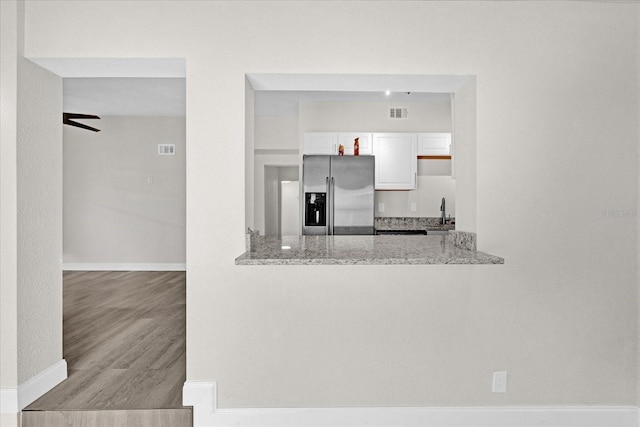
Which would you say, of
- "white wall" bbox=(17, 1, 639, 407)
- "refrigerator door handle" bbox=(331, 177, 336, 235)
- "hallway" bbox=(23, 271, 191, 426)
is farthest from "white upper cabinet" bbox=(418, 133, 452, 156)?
"hallway" bbox=(23, 271, 191, 426)

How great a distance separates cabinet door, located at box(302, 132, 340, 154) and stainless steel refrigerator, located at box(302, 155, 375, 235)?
0.48m

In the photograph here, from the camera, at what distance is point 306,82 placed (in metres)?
2.35

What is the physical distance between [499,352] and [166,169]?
5.88m

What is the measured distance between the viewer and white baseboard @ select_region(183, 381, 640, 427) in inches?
86.4

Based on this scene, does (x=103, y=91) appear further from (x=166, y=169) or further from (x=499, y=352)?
(x=499, y=352)

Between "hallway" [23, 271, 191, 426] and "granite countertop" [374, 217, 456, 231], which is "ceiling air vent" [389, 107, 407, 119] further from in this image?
"hallway" [23, 271, 191, 426]

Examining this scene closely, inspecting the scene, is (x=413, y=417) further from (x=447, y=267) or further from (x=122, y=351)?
(x=122, y=351)

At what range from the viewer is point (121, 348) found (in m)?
3.16

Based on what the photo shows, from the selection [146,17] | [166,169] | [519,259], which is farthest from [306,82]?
[166,169]

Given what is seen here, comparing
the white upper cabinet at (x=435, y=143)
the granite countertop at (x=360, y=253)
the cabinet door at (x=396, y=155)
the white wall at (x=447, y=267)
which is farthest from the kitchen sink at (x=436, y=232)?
the white wall at (x=447, y=267)

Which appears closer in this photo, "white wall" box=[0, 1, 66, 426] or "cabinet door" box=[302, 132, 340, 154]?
"white wall" box=[0, 1, 66, 426]

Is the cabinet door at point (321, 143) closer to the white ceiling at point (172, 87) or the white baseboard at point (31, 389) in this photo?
the white ceiling at point (172, 87)

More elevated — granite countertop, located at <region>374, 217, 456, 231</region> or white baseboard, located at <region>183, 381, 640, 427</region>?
granite countertop, located at <region>374, 217, 456, 231</region>

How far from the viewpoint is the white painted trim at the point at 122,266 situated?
6.84 meters
